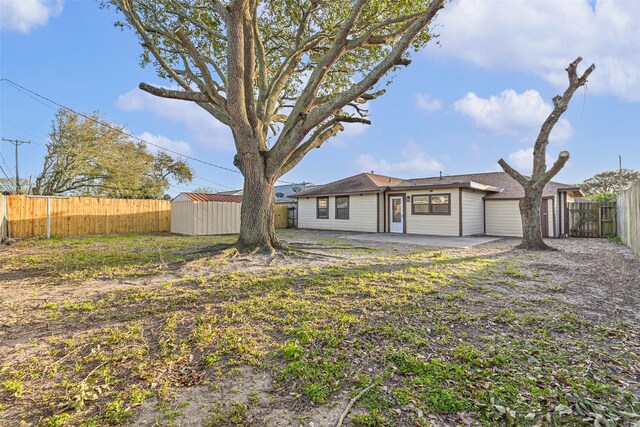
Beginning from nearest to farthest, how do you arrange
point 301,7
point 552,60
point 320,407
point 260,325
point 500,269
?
point 320,407 < point 260,325 < point 500,269 < point 301,7 < point 552,60

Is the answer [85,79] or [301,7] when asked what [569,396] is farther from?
[85,79]

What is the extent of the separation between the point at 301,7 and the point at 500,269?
8.99 meters

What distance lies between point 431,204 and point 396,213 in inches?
75.9

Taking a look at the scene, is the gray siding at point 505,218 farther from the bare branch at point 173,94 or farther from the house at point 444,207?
the bare branch at point 173,94

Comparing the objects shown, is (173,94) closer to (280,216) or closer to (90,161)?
(280,216)

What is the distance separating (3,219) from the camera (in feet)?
35.0

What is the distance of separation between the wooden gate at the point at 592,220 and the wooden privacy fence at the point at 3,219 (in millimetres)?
23171

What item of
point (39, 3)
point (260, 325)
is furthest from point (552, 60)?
point (39, 3)

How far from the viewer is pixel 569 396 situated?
6.44ft

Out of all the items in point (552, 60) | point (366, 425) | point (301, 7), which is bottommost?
point (366, 425)

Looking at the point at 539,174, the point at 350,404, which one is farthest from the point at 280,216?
the point at 350,404

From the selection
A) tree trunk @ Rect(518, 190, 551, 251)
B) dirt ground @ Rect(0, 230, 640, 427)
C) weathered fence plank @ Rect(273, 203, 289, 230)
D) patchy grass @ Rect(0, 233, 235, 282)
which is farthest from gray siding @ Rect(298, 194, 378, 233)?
patchy grass @ Rect(0, 233, 235, 282)

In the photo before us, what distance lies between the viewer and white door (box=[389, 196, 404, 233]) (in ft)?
50.1

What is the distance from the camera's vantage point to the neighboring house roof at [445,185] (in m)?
13.8
